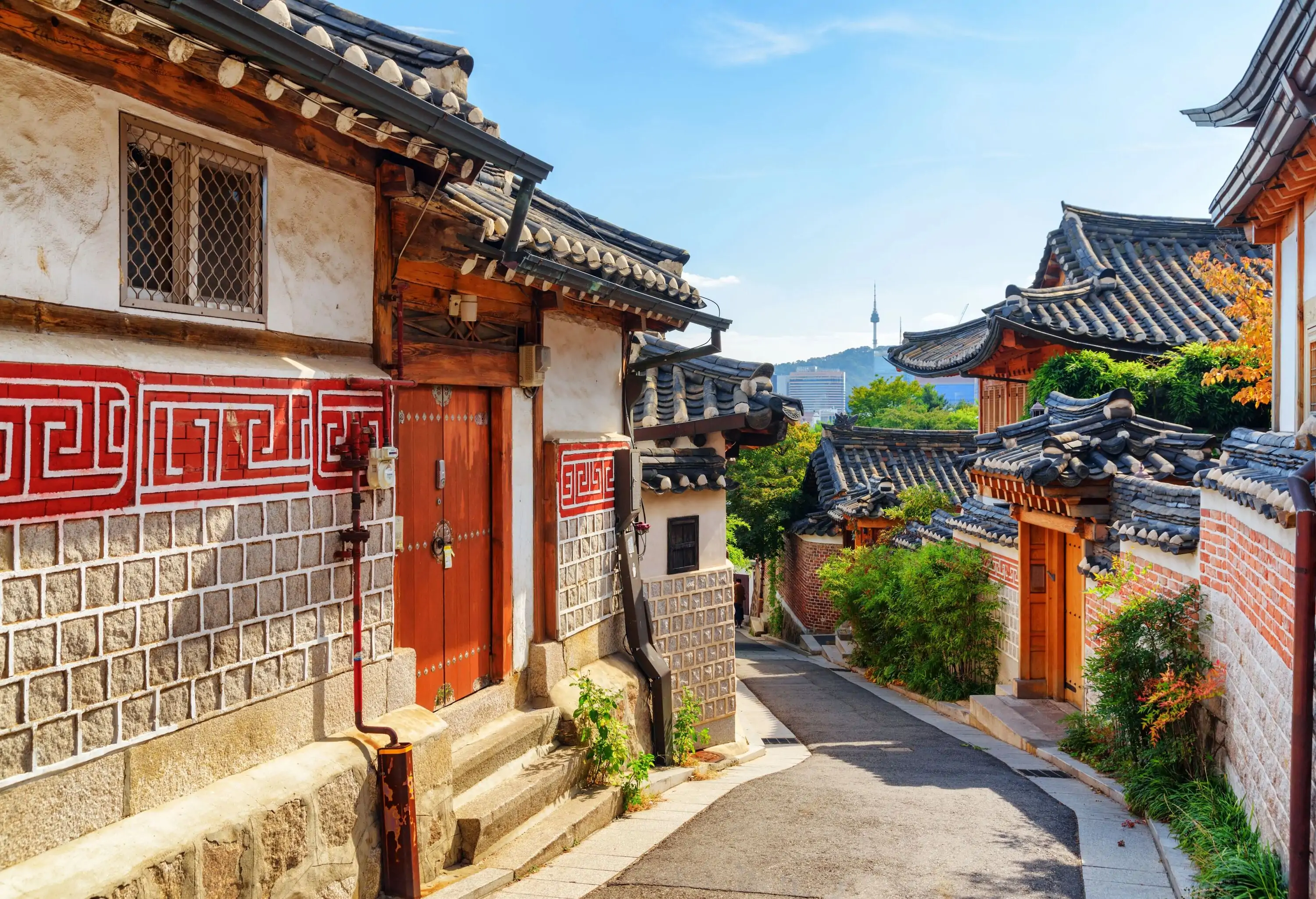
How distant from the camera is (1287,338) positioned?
8609mm

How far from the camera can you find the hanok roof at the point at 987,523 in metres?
14.6

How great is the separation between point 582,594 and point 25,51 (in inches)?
251

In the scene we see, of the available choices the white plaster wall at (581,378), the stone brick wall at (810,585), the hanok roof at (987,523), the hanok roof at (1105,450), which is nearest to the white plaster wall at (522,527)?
the white plaster wall at (581,378)

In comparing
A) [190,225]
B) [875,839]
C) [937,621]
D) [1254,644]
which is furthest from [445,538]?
[937,621]

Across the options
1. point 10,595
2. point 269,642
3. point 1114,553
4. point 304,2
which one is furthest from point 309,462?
point 1114,553

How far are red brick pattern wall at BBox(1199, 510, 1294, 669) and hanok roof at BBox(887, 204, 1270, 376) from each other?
10.1 m

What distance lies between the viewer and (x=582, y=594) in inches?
368

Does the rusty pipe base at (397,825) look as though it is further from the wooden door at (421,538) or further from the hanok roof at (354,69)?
the hanok roof at (354,69)

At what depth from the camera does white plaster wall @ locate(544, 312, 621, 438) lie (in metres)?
9.15

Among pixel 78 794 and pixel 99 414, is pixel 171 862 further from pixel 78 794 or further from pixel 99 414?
pixel 99 414

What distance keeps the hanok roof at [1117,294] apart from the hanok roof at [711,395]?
6.89m

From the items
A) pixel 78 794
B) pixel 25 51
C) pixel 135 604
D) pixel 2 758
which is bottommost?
pixel 78 794

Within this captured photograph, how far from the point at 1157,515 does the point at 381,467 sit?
7.58 m

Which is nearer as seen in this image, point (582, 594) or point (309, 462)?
point (309, 462)
